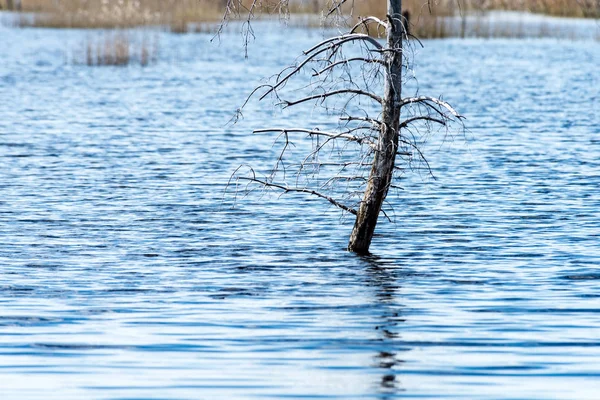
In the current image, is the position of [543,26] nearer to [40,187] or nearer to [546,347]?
[40,187]

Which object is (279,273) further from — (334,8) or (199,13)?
(199,13)

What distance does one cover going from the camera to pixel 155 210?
19.0 meters

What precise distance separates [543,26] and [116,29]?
2129 cm

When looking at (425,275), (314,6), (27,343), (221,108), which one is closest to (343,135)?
(425,275)

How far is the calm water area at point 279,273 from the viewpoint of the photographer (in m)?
9.81

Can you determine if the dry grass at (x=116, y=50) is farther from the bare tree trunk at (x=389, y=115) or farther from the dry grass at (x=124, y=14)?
the bare tree trunk at (x=389, y=115)

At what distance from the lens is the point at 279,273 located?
559 inches

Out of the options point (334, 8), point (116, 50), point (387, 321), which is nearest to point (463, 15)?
point (116, 50)

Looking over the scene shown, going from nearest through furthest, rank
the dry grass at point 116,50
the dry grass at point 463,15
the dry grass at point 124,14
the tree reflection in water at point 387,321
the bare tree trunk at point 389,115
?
the tree reflection in water at point 387,321 → the bare tree trunk at point 389,115 → the dry grass at point 116,50 → the dry grass at point 463,15 → the dry grass at point 124,14

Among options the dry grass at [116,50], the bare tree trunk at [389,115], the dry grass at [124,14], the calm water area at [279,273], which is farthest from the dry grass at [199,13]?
the bare tree trunk at [389,115]

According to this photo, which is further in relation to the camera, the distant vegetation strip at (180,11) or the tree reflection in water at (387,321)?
the distant vegetation strip at (180,11)

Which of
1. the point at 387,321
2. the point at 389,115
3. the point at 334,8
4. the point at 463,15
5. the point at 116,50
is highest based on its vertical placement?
the point at 334,8

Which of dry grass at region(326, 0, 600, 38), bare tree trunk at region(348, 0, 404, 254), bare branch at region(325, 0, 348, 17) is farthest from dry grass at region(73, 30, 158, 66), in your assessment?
bare branch at region(325, 0, 348, 17)

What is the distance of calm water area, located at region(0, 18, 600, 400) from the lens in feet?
32.2
